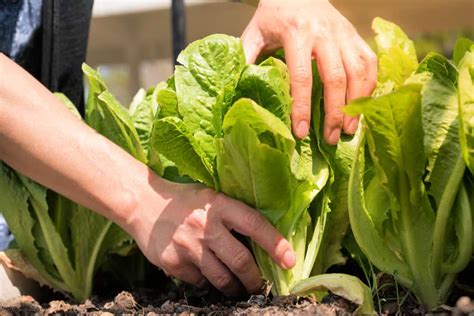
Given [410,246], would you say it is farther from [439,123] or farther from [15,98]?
[15,98]

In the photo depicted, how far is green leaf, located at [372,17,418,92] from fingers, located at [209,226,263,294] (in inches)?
17.8

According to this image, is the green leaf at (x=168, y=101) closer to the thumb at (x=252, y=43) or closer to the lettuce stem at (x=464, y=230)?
the thumb at (x=252, y=43)

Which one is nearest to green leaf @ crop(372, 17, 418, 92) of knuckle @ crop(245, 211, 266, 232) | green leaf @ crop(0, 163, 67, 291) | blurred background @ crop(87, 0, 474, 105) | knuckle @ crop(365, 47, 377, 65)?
knuckle @ crop(365, 47, 377, 65)

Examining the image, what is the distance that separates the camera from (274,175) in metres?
1.38

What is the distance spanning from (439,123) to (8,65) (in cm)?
93

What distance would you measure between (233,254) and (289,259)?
12 centimetres

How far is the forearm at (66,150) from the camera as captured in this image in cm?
154

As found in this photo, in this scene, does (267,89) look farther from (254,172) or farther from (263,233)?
(263,233)

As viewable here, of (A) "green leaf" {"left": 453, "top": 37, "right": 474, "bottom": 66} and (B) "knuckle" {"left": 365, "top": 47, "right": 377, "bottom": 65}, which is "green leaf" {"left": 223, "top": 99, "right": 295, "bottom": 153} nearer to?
(B) "knuckle" {"left": 365, "top": 47, "right": 377, "bottom": 65}

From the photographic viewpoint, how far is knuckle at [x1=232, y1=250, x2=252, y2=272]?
4.79 feet

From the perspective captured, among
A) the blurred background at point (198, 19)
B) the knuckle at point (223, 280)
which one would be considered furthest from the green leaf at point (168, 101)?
the blurred background at point (198, 19)

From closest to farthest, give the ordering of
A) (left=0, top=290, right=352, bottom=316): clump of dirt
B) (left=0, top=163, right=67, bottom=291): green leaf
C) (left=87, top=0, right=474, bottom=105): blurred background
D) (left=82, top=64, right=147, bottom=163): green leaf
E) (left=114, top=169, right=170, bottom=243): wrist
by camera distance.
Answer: (left=0, top=290, right=352, bottom=316): clump of dirt, (left=114, top=169, right=170, bottom=243): wrist, (left=82, top=64, right=147, bottom=163): green leaf, (left=0, top=163, right=67, bottom=291): green leaf, (left=87, top=0, right=474, bottom=105): blurred background

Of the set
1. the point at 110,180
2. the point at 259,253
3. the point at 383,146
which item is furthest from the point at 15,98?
the point at 383,146

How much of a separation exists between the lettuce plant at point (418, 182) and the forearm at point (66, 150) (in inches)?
19.3
